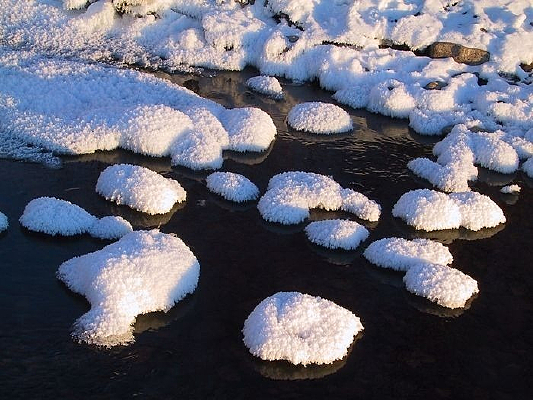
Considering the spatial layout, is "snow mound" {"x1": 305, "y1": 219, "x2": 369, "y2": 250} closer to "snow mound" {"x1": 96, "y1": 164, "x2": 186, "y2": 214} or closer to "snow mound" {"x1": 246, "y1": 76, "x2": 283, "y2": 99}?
"snow mound" {"x1": 96, "y1": 164, "x2": 186, "y2": 214}

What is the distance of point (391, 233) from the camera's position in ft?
69.2

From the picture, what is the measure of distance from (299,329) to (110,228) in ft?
22.1

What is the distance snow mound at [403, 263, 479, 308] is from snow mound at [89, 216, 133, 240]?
8166 mm

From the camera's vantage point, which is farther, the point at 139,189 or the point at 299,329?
the point at 139,189

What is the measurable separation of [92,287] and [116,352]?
7.03 ft

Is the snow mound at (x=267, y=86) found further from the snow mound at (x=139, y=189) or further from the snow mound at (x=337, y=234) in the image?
the snow mound at (x=337, y=234)

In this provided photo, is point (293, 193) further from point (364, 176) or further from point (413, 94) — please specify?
point (413, 94)

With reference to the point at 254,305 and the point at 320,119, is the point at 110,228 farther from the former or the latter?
the point at 320,119

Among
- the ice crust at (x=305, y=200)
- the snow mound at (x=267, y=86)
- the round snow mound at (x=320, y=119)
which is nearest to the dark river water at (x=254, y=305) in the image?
the ice crust at (x=305, y=200)

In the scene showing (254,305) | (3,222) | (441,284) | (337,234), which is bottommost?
(3,222)

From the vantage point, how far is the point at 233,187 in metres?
22.2

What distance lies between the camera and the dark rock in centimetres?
3231

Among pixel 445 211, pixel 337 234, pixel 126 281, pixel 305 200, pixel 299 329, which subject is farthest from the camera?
pixel 305 200

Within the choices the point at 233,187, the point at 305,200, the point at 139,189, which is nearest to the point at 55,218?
the point at 139,189
